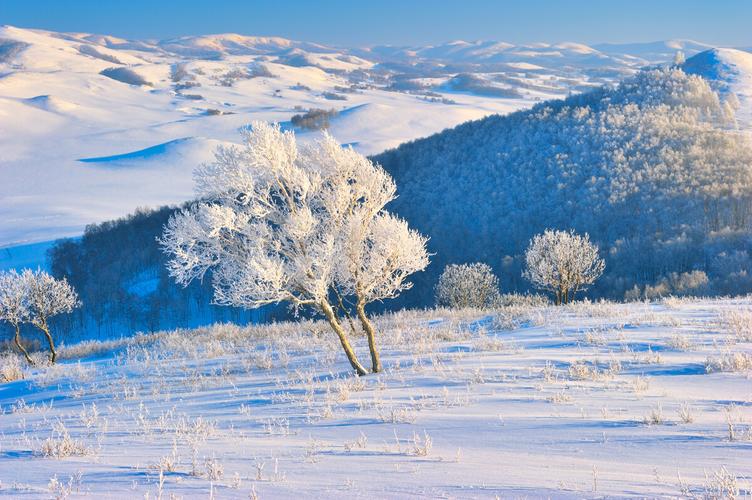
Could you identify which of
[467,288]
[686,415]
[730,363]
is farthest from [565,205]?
[686,415]

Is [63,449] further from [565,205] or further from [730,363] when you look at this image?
[565,205]

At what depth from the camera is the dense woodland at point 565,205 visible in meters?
47.0

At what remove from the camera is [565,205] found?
5653 centimetres

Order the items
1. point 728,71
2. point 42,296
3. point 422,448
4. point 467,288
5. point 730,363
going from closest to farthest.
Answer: point 422,448 < point 730,363 < point 42,296 < point 467,288 < point 728,71

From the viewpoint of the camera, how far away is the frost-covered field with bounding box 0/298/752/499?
4.94 meters

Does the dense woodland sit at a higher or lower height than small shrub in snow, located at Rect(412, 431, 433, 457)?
lower

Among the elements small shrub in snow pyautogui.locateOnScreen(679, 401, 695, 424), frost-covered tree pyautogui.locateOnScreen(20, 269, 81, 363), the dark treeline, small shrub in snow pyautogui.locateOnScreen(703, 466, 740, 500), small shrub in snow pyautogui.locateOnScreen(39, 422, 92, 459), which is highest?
small shrub in snow pyautogui.locateOnScreen(703, 466, 740, 500)

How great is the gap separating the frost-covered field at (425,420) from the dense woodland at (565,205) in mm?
29070

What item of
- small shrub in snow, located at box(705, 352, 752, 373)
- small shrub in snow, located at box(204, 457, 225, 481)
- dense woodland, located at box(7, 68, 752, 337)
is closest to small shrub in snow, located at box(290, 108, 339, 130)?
dense woodland, located at box(7, 68, 752, 337)

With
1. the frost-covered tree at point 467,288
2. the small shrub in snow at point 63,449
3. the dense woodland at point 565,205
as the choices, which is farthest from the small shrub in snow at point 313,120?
the small shrub in snow at point 63,449

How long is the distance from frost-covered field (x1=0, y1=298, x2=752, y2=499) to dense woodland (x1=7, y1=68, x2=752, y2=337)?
1144 inches

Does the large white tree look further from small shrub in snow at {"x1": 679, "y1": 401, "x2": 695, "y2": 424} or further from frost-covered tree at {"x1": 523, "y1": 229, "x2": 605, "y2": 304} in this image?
frost-covered tree at {"x1": 523, "y1": 229, "x2": 605, "y2": 304}

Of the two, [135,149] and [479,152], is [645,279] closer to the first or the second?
[479,152]

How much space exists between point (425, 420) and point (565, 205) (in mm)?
52319
